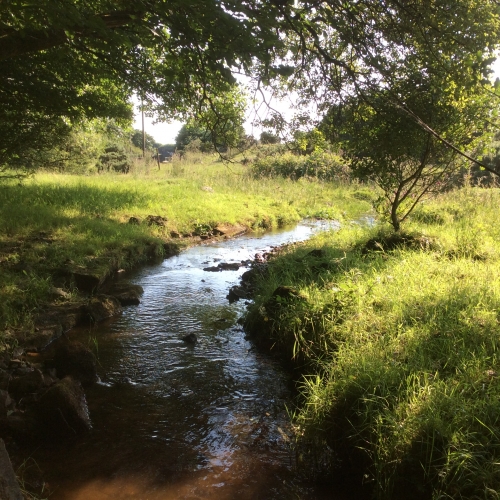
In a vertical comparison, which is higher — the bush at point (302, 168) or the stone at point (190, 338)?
the bush at point (302, 168)

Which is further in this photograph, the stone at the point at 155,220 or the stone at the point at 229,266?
the stone at the point at 155,220

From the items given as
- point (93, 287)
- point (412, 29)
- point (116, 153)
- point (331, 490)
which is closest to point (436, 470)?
point (331, 490)

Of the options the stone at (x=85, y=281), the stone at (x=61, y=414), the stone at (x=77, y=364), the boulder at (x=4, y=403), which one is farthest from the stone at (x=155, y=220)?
the stone at (x=61, y=414)

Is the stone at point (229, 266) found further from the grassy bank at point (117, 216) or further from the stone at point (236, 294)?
the grassy bank at point (117, 216)

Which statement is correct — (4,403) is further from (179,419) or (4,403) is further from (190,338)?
(190,338)

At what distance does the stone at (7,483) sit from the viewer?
2.05 metres

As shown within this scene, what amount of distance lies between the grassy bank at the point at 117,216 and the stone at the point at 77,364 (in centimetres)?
102

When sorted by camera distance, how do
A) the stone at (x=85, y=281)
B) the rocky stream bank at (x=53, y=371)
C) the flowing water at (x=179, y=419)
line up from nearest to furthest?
1. the flowing water at (x=179, y=419)
2. the rocky stream bank at (x=53, y=371)
3. the stone at (x=85, y=281)

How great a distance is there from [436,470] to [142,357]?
A: 3271 millimetres

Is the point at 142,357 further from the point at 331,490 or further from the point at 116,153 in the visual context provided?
the point at 116,153

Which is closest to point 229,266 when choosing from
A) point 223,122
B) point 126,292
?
point 126,292

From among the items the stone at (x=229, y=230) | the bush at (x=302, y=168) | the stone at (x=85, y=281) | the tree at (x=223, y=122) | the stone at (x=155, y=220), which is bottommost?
the stone at (x=85, y=281)

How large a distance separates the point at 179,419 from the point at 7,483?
63.0 inches

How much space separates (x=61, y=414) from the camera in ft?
10.8
